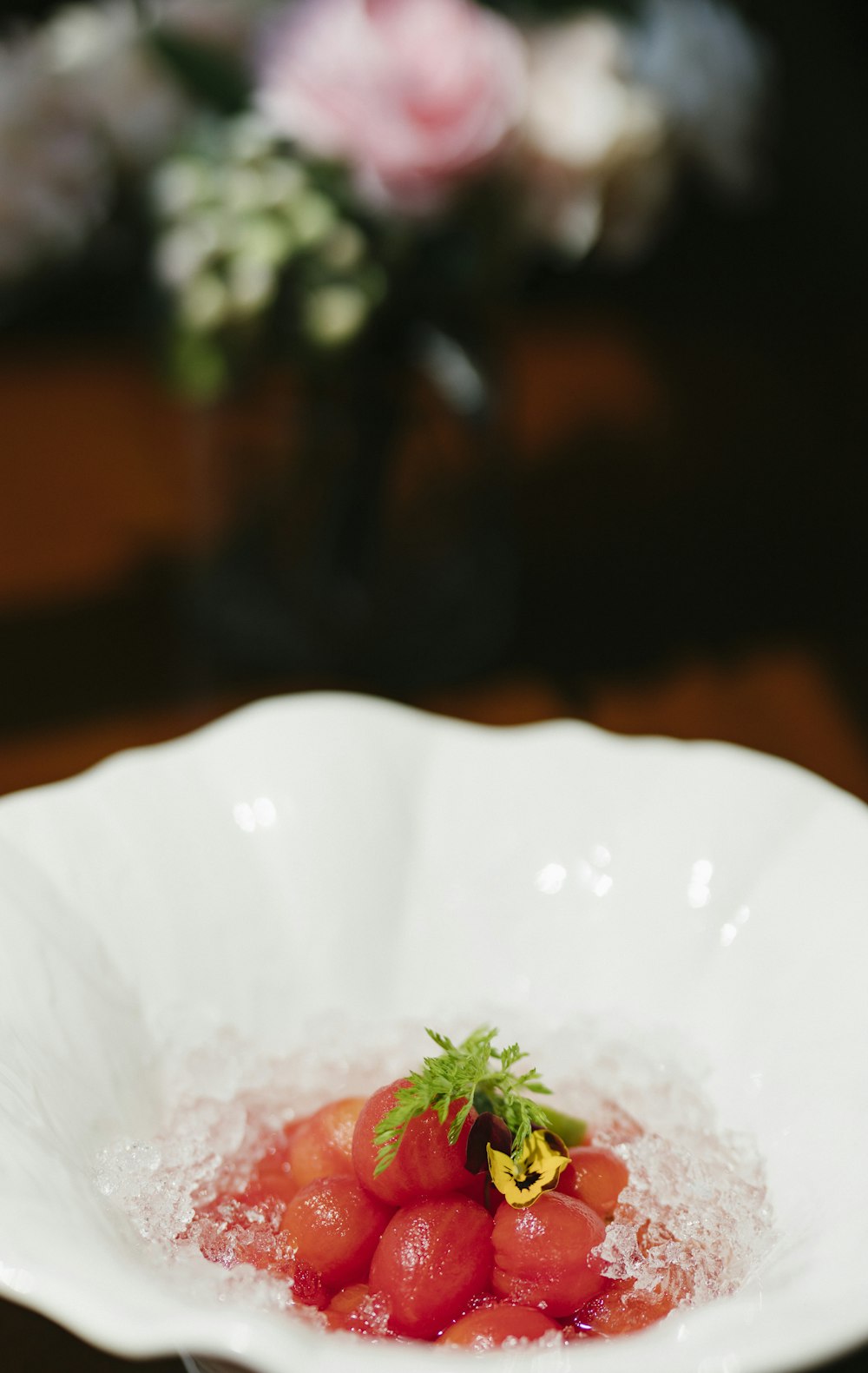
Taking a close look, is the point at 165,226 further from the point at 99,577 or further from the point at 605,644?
the point at 605,644

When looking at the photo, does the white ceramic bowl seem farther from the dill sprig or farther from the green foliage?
the green foliage

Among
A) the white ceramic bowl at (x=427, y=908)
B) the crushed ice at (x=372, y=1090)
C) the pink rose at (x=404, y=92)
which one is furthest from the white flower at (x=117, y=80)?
the crushed ice at (x=372, y=1090)

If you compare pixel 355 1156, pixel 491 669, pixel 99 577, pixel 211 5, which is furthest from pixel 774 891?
pixel 99 577

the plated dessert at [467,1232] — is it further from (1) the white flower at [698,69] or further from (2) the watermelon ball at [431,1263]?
(1) the white flower at [698,69]

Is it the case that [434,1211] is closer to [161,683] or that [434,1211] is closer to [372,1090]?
[372,1090]

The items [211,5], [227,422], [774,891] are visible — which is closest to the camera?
[774,891]
